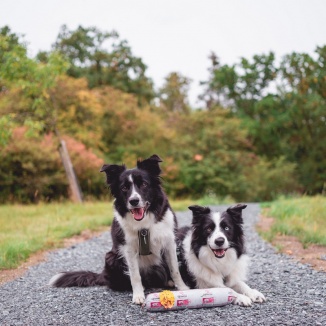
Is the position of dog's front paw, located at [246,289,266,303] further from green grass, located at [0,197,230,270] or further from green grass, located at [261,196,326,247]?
green grass, located at [0,197,230,270]

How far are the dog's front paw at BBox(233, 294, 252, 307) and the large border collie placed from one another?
0.76m

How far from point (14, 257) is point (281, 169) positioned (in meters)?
25.9

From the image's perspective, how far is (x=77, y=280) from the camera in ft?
19.2

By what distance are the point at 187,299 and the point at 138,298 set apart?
67 cm

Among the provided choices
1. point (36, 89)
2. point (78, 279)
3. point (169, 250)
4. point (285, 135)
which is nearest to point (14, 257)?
point (78, 279)

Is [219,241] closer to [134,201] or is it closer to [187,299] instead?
[187,299]

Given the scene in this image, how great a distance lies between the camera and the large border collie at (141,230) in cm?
500

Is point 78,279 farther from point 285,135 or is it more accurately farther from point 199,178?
point 285,135

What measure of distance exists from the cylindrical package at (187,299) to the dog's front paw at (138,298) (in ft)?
1.10

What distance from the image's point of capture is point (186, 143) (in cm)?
2823

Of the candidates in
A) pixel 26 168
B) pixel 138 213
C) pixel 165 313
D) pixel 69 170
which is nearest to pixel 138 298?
pixel 165 313

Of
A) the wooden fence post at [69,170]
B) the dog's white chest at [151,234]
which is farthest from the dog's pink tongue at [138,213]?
the wooden fence post at [69,170]

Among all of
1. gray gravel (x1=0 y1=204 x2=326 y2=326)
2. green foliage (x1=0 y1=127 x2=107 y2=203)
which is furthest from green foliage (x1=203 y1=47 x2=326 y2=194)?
gray gravel (x1=0 y1=204 x2=326 y2=326)

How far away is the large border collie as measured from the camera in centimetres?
500
